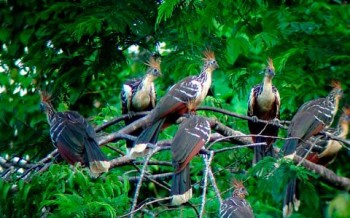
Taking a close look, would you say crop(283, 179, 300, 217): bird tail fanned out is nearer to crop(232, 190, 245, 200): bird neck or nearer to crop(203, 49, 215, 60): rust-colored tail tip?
crop(203, 49, 215, 60): rust-colored tail tip

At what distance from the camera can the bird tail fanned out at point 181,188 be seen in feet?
19.7

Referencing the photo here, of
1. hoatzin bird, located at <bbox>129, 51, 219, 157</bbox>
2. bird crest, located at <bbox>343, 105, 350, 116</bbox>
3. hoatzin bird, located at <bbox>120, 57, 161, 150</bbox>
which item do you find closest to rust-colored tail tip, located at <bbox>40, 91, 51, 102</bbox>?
hoatzin bird, located at <bbox>120, 57, 161, 150</bbox>

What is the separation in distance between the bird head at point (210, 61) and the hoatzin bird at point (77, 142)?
4.32 ft

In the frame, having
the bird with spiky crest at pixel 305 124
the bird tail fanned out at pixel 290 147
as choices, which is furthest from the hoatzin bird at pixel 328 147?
the bird tail fanned out at pixel 290 147

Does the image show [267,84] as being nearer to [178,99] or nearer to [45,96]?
[178,99]

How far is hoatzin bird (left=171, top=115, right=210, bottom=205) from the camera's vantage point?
238 inches

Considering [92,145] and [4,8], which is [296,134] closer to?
[92,145]

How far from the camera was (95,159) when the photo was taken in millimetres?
6426

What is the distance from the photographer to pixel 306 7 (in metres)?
10.1

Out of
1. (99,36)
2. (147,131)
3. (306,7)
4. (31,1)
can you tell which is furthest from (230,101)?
(147,131)

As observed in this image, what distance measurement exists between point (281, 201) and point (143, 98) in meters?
1.99

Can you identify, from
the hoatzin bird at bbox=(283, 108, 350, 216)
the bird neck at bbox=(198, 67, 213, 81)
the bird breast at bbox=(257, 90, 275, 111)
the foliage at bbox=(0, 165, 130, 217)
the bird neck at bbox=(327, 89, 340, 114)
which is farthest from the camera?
the hoatzin bird at bbox=(283, 108, 350, 216)

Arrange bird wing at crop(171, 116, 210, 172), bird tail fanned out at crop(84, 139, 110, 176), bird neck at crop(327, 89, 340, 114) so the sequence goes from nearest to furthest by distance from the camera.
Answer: bird wing at crop(171, 116, 210, 172), bird tail fanned out at crop(84, 139, 110, 176), bird neck at crop(327, 89, 340, 114)

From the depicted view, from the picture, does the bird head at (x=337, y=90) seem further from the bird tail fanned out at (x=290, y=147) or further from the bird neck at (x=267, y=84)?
the bird tail fanned out at (x=290, y=147)
